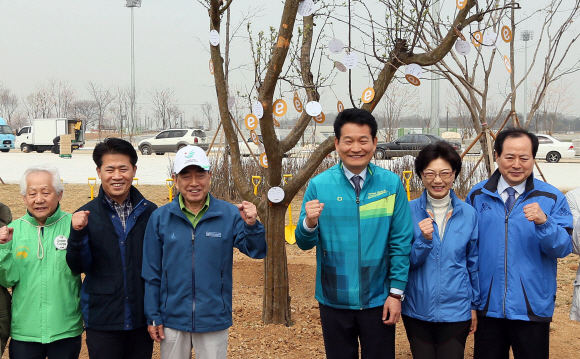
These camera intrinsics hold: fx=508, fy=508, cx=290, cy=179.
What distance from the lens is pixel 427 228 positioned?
235cm

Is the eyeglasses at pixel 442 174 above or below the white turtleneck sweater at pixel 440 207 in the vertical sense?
above

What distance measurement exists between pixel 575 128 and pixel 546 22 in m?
75.5

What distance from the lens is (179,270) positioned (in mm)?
2375

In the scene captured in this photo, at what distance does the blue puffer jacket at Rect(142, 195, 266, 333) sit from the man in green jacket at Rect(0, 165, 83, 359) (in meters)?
0.41

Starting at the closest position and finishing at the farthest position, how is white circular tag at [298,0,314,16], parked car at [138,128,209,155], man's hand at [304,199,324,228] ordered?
man's hand at [304,199,324,228]
white circular tag at [298,0,314,16]
parked car at [138,128,209,155]

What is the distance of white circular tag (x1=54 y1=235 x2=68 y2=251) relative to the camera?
7.97 feet

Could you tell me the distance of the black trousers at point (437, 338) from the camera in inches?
96.1

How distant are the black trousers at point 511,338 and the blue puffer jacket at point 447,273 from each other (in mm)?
158

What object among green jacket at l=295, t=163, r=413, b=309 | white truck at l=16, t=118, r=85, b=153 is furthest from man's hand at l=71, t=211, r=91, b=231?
white truck at l=16, t=118, r=85, b=153

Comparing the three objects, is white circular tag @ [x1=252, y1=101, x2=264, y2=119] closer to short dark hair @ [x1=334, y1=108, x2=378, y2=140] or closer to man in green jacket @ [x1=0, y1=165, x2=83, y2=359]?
short dark hair @ [x1=334, y1=108, x2=378, y2=140]

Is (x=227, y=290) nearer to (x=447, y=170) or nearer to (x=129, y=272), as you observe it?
(x=129, y=272)

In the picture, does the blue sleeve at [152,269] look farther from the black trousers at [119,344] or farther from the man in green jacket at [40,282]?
the man in green jacket at [40,282]

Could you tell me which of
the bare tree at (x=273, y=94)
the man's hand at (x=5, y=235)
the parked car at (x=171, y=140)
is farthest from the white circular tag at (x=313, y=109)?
the parked car at (x=171, y=140)

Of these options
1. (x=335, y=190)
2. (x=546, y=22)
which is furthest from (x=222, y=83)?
(x=546, y=22)
